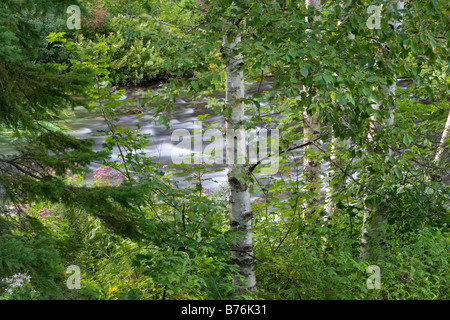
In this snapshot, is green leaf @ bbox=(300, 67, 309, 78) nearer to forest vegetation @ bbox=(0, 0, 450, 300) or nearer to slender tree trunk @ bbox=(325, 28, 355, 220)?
forest vegetation @ bbox=(0, 0, 450, 300)

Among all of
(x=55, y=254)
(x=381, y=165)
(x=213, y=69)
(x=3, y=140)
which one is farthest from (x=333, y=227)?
(x=3, y=140)

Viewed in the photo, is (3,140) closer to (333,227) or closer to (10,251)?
(333,227)

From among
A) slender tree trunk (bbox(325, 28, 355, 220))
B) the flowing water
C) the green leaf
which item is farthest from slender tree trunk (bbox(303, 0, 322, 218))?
the flowing water

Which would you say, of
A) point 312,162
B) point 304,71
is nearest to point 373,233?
point 312,162

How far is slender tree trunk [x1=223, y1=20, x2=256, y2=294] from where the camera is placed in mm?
3742

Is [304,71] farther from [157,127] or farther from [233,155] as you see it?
[157,127]

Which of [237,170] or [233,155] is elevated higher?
[233,155]

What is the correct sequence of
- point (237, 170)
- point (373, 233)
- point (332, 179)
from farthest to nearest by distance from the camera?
point (332, 179), point (373, 233), point (237, 170)

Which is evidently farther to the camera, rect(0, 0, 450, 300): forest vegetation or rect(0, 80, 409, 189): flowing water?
rect(0, 80, 409, 189): flowing water

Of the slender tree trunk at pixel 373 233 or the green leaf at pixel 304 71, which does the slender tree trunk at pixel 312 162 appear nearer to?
the slender tree trunk at pixel 373 233

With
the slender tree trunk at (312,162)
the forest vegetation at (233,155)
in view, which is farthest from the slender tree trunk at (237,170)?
the slender tree trunk at (312,162)

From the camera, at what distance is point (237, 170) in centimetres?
385

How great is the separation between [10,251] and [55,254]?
0.73ft

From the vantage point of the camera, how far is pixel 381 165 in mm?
3596
